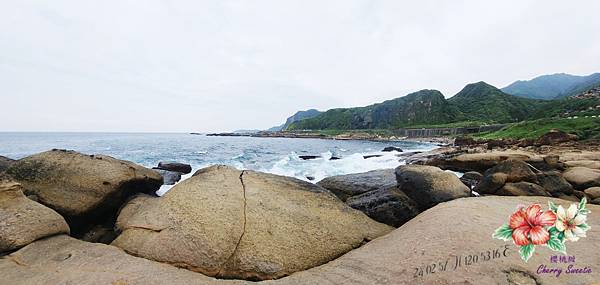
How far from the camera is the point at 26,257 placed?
4.45 metres

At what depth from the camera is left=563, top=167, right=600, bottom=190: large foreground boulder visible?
10.6 metres

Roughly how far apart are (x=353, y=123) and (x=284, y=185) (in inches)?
6166

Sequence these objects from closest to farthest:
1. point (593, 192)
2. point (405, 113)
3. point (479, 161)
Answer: point (593, 192)
point (479, 161)
point (405, 113)

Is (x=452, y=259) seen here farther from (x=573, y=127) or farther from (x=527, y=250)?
(x=573, y=127)

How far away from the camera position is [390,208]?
7098 mm

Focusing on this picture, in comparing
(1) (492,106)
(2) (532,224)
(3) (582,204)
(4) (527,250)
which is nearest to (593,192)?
(3) (582,204)

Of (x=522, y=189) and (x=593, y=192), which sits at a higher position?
(x=522, y=189)

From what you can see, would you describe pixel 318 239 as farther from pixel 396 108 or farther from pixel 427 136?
pixel 396 108

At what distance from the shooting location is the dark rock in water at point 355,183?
10164mm

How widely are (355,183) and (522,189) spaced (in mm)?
5795

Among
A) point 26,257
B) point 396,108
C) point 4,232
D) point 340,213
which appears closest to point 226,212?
point 340,213

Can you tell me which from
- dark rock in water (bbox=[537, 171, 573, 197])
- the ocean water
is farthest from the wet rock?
the ocean water

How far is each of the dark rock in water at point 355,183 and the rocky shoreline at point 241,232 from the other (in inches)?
65.8

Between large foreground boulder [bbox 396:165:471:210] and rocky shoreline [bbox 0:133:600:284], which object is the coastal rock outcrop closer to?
large foreground boulder [bbox 396:165:471:210]
